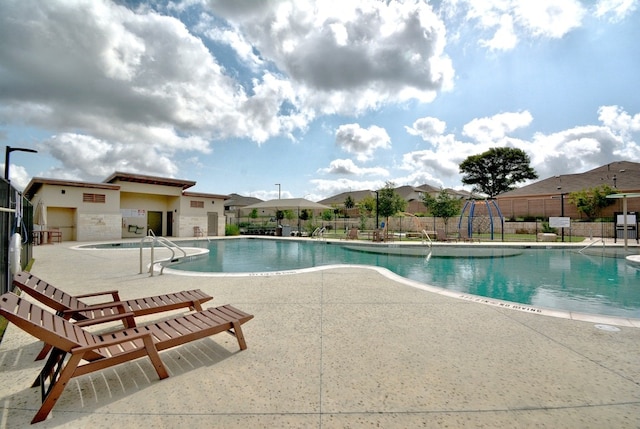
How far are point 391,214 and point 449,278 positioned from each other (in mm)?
16870

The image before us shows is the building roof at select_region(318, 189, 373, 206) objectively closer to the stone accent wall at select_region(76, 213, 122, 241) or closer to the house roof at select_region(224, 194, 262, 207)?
the house roof at select_region(224, 194, 262, 207)

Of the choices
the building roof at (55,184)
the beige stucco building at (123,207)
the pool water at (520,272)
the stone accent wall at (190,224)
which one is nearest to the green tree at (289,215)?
the beige stucco building at (123,207)

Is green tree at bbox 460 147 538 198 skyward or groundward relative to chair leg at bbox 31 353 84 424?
skyward

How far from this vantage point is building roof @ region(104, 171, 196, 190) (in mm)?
20020

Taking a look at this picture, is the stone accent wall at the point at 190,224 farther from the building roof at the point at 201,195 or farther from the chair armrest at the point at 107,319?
the chair armrest at the point at 107,319

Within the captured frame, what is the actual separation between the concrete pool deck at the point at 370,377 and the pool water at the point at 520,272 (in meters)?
2.86

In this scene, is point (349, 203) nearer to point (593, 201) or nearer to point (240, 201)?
point (240, 201)

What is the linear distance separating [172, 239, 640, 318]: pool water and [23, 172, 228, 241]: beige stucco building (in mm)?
11193

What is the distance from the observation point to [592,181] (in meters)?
30.8

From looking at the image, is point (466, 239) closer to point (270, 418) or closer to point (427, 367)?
point (427, 367)

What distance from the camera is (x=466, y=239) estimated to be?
60.4 feet

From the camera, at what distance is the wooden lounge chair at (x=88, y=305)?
321 cm

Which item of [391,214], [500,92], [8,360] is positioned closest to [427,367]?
[8,360]

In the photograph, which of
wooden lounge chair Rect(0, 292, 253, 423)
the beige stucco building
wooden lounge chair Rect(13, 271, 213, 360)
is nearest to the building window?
the beige stucco building
